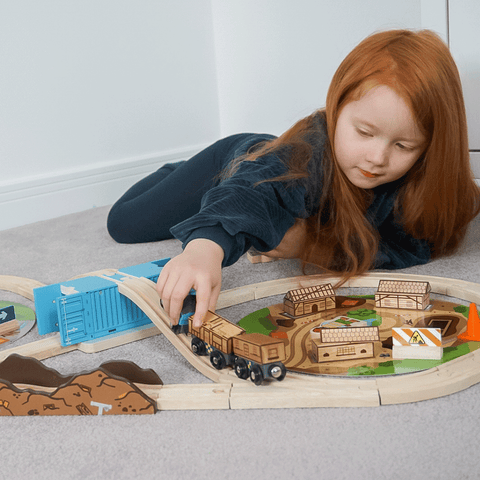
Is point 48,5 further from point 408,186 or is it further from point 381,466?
point 381,466

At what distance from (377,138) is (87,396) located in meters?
0.53

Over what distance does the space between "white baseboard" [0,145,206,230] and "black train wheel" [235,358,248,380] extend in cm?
113

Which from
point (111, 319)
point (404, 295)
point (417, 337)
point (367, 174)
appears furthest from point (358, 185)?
point (111, 319)

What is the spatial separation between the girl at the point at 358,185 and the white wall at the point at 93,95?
0.74m

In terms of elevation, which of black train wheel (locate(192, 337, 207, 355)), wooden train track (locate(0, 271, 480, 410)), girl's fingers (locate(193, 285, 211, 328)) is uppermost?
girl's fingers (locate(193, 285, 211, 328))

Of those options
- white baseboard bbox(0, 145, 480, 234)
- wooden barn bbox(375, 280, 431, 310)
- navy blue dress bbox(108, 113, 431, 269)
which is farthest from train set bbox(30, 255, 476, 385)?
white baseboard bbox(0, 145, 480, 234)

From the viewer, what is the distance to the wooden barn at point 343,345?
0.66 m

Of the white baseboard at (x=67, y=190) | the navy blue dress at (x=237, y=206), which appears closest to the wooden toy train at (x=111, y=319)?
the navy blue dress at (x=237, y=206)

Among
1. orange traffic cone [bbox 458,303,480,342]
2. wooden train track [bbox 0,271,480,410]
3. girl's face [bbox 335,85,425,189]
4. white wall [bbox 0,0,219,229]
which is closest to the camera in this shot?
wooden train track [bbox 0,271,480,410]

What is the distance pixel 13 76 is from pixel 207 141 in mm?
731

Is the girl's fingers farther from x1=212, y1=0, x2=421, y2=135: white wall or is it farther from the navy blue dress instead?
x1=212, y1=0, x2=421, y2=135: white wall

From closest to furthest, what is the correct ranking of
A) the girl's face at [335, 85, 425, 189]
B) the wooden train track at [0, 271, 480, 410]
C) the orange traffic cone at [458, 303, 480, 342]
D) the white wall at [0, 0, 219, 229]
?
the wooden train track at [0, 271, 480, 410] < the orange traffic cone at [458, 303, 480, 342] < the girl's face at [335, 85, 425, 189] < the white wall at [0, 0, 219, 229]

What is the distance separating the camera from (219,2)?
1.95 meters

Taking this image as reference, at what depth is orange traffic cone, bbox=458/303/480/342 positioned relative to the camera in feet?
2.27
